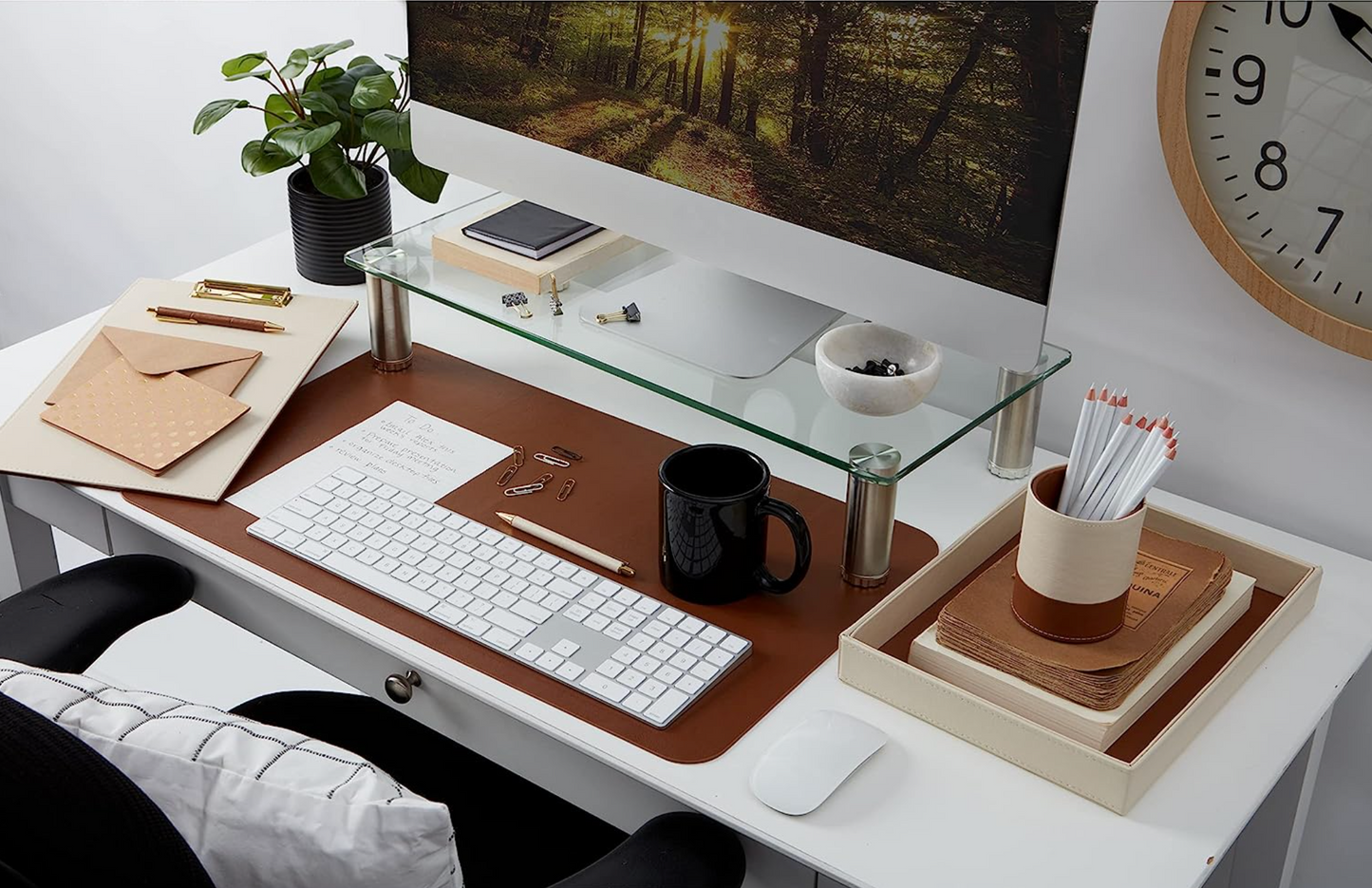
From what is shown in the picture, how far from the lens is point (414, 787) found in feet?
4.51

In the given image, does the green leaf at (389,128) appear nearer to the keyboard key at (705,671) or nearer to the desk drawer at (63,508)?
the desk drawer at (63,508)

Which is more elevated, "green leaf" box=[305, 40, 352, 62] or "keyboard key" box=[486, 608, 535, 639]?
"green leaf" box=[305, 40, 352, 62]

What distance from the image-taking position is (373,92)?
1.60 m

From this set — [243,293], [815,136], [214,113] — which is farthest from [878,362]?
[214,113]

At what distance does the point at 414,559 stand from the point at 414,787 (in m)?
0.25

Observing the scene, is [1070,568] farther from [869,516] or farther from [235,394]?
[235,394]

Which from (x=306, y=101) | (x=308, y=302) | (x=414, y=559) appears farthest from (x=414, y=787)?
(x=306, y=101)

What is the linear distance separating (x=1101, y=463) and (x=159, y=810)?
0.68 meters

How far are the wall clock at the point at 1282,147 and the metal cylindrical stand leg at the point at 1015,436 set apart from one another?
0.22 metres

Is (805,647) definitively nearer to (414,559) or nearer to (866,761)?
(866,761)

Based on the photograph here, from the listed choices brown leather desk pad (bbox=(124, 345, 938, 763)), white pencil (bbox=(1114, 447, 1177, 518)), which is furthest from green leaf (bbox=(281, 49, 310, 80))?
white pencil (bbox=(1114, 447, 1177, 518))

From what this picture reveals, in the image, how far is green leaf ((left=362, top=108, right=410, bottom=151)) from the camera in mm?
1604

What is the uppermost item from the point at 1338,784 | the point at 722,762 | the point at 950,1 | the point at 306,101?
the point at 950,1

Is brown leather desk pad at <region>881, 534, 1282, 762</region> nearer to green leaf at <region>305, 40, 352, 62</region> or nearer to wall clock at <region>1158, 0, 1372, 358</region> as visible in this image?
wall clock at <region>1158, 0, 1372, 358</region>
